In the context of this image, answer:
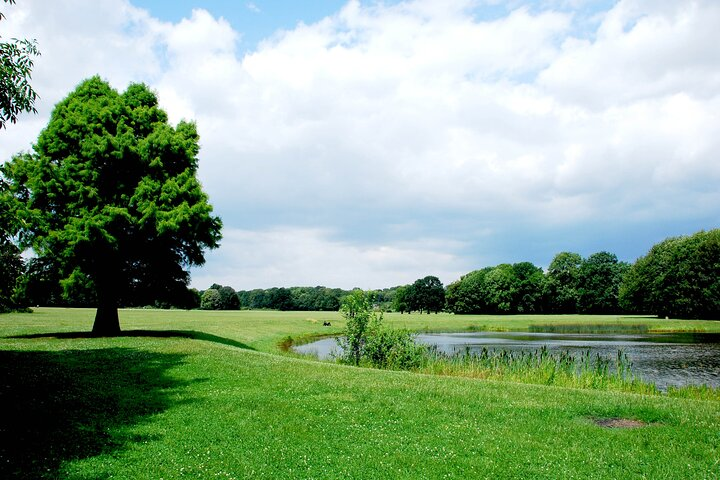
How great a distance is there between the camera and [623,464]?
33.9ft

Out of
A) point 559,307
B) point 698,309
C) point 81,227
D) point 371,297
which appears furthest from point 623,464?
point 559,307

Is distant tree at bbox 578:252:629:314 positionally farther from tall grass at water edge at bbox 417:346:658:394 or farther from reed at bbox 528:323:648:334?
tall grass at water edge at bbox 417:346:658:394

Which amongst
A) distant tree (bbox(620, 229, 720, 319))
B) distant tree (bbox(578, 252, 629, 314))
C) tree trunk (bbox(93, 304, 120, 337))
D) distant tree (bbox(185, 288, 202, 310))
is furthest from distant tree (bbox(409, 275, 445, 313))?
tree trunk (bbox(93, 304, 120, 337))

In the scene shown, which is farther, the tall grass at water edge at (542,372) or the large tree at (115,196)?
the large tree at (115,196)

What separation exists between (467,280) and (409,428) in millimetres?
147605

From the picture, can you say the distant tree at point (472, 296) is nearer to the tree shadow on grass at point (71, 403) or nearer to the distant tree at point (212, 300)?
the distant tree at point (212, 300)

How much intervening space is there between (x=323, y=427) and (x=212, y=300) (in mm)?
177479

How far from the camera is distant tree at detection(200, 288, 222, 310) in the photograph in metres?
179

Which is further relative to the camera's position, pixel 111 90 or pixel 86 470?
pixel 111 90

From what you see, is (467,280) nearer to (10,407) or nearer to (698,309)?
(698,309)

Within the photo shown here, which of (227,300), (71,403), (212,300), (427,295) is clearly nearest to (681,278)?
(427,295)

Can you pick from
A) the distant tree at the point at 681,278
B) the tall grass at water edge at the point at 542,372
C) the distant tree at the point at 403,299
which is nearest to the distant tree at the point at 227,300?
the distant tree at the point at 403,299

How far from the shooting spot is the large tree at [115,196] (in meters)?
30.7

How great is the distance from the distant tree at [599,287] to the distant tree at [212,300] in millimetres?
120403
